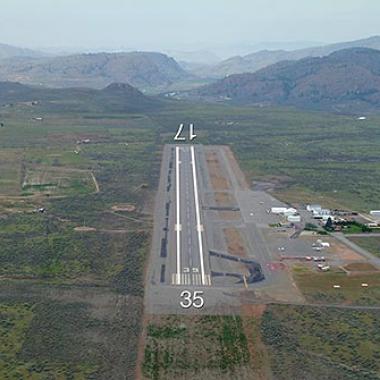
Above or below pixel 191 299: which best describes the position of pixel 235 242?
below

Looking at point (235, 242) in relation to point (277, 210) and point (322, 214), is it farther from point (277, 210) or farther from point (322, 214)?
point (322, 214)

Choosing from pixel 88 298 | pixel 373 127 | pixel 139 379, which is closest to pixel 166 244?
pixel 88 298

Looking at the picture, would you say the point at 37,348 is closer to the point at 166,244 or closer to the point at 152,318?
the point at 152,318

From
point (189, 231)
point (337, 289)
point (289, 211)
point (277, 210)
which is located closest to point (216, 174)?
point (277, 210)

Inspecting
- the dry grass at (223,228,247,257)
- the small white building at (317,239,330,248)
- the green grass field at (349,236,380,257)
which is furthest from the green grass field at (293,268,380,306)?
the small white building at (317,239,330,248)

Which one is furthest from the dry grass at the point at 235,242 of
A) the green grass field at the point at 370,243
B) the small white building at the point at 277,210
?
the green grass field at the point at 370,243

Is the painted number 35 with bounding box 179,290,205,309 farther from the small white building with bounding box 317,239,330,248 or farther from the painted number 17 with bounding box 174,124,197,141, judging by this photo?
the painted number 17 with bounding box 174,124,197,141

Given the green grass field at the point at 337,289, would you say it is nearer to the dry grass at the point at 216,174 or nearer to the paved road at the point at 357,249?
the paved road at the point at 357,249

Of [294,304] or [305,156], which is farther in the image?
[305,156]
